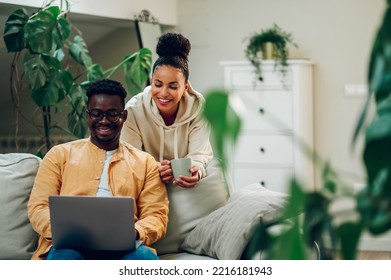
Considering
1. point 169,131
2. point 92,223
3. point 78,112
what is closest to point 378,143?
point 92,223

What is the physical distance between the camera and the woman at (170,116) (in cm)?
270

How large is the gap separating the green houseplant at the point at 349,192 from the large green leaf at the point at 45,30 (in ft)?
9.66

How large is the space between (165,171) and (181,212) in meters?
0.18

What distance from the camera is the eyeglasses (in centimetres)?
248

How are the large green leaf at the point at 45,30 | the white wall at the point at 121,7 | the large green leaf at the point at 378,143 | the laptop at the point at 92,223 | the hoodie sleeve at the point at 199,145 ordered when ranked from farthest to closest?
the white wall at the point at 121,7, the large green leaf at the point at 45,30, the hoodie sleeve at the point at 199,145, the laptop at the point at 92,223, the large green leaf at the point at 378,143

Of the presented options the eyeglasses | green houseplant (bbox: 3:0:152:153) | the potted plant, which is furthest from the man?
the potted plant

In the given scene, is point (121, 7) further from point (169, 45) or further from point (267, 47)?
point (169, 45)

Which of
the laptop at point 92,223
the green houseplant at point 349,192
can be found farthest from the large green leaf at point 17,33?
the green houseplant at point 349,192

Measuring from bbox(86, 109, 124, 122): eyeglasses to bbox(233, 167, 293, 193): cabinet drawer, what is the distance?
7.57 feet

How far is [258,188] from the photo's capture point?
109 inches

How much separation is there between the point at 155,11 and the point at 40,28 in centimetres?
173

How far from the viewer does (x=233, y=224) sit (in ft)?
8.04

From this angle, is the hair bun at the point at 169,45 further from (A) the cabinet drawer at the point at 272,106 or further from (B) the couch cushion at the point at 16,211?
(A) the cabinet drawer at the point at 272,106
